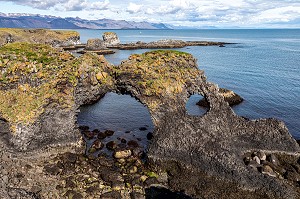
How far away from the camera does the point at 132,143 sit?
3522 centimetres

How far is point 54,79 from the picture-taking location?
3108 cm

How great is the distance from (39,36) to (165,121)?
137489mm

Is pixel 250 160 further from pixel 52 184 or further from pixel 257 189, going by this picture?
pixel 52 184

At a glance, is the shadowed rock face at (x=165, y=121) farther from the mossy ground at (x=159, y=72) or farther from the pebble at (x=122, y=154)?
the pebble at (x=122, y=154)

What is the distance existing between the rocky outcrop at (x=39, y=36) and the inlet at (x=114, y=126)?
8864cm

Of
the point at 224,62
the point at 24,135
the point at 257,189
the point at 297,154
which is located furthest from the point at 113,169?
the point at 224,62

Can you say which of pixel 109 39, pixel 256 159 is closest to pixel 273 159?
pixel 256 159

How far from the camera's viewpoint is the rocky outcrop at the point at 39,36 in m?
124

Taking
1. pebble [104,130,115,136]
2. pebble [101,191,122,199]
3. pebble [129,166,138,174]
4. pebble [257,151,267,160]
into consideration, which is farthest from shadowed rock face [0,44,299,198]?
pebble [104,130,115,136]

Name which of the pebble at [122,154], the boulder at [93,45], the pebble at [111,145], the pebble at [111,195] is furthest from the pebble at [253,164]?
the boulder at [93,45]

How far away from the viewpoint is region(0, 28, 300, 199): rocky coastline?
2588cm

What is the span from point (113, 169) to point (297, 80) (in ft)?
218

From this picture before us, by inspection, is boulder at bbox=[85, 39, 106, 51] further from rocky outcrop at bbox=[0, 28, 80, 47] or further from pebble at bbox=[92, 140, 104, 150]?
pebble at bbox=[92, 140, 104, 150]

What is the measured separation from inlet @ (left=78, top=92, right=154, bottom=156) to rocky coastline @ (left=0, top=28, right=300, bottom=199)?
20.9 inches
